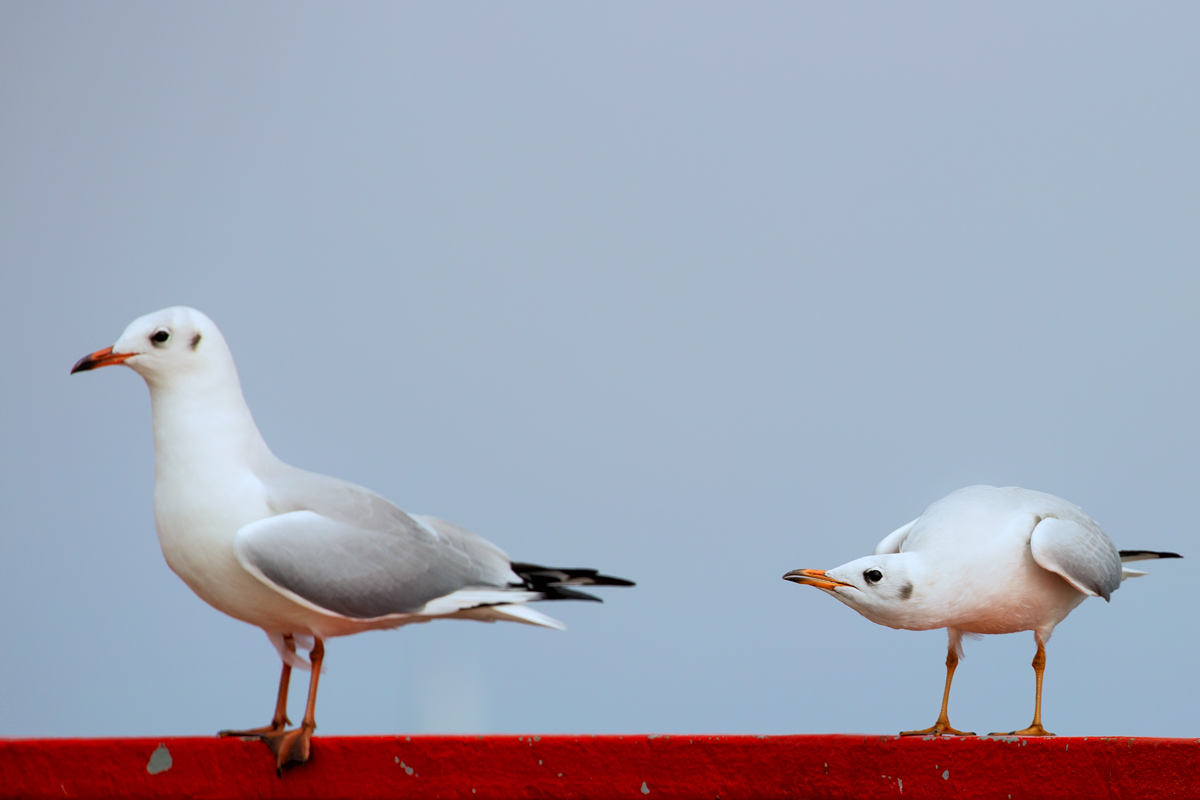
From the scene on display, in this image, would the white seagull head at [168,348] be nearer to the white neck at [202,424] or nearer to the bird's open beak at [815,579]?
the white neck at [202,424]

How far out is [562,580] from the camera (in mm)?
2459

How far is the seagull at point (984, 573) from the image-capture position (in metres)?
2.29

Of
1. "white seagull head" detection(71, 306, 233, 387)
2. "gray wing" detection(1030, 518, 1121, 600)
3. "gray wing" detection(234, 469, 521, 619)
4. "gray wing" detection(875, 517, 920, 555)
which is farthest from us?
"gray wing" detection(875, 517, 920, 555)

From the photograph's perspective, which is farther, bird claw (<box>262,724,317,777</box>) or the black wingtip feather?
the black wingtip feather

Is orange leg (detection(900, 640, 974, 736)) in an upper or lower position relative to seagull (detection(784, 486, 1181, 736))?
Answer: lower

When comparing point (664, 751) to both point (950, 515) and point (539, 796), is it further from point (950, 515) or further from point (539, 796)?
point (950, 515)

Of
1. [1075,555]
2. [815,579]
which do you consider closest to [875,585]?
[815,579]

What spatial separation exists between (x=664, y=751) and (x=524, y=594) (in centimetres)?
55

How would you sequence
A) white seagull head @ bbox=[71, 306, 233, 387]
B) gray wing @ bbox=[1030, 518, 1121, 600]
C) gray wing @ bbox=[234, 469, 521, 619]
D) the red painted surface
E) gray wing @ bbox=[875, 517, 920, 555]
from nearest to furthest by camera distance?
the red painted surface < gray wing @ bbox=[234, 469, 521, 619] < white seagull head @ bbox=[71, 306, 233, 387] < gray wing @ bbox=[1030, 518, 1121, 600] < gray wing @ bbox=[875, 517, 920, 555]

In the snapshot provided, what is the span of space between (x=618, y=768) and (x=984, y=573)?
0.86 meters

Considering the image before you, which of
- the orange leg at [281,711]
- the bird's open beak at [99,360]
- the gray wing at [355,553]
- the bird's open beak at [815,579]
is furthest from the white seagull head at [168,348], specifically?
the bird's open beak at [815,579]

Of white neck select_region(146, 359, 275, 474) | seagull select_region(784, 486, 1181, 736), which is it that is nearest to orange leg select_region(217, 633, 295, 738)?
white neck select_region(146, 359, 275, 474)

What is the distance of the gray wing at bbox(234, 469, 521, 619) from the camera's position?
210 centimetres

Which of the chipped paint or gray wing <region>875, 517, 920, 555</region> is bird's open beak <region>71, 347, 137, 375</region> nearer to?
the chipped paint
